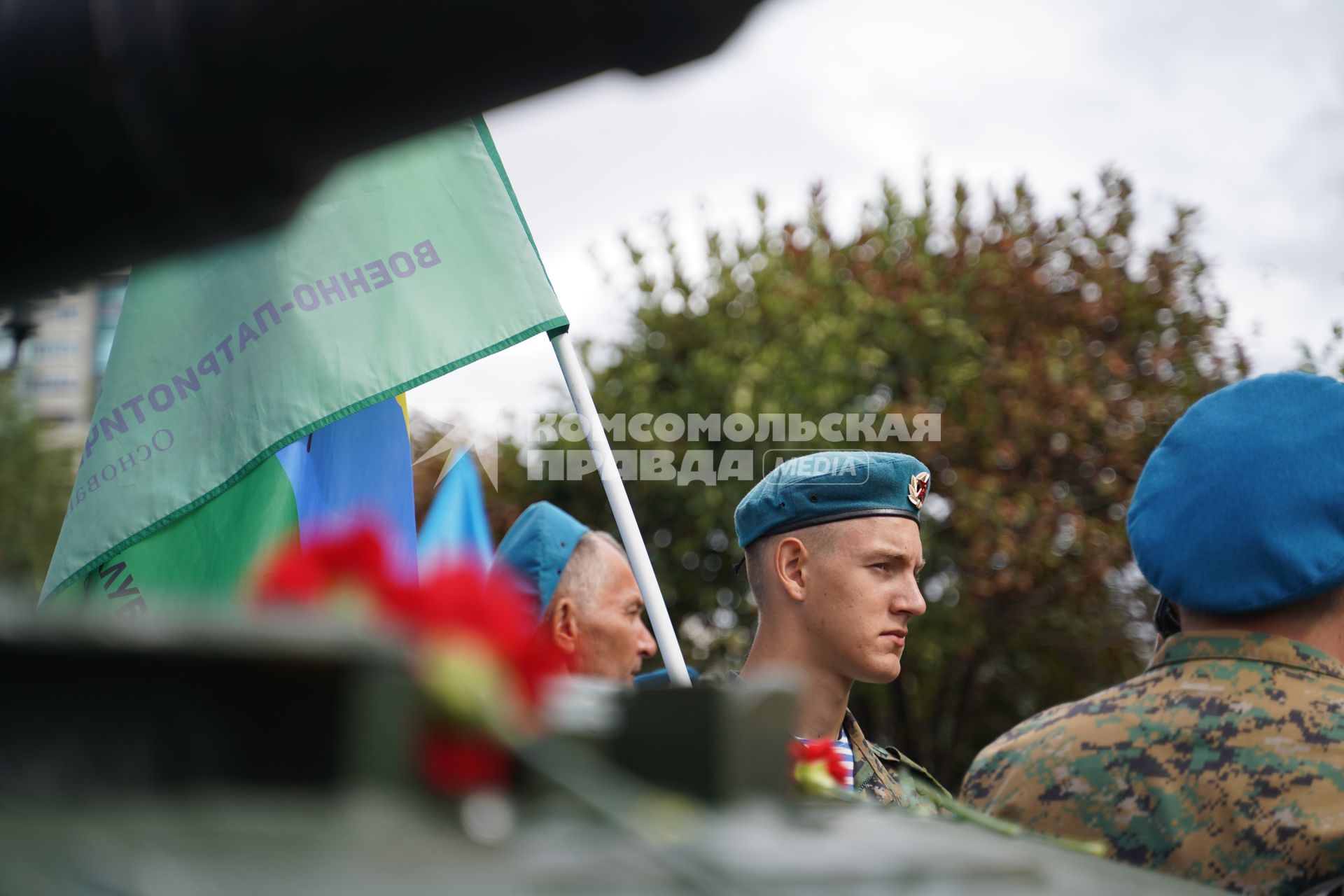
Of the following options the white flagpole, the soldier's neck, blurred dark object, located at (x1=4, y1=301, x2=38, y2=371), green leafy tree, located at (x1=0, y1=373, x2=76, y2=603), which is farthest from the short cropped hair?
green leafy tree, located at (x1=0, y1=373, x2=76, y2=603)

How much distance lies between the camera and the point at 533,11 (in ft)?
3.03

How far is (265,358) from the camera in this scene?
12.7 ft

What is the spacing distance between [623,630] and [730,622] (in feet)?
17.5

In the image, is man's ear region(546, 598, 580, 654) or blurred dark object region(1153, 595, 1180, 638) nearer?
blurred dark object region(1153, 595, 1180, 638)

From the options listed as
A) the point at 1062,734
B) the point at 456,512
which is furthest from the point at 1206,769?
the point at 456,512

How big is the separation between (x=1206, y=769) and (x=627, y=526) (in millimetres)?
1889

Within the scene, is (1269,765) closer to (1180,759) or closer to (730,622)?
(1180,759)

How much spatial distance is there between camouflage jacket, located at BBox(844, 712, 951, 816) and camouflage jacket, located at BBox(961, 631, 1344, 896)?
0.98 metres

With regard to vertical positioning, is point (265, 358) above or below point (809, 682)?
above

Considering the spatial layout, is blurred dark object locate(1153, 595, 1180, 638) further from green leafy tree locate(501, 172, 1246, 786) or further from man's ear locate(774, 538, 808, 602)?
green leafy tree locate(501, 172, 1246, 786)

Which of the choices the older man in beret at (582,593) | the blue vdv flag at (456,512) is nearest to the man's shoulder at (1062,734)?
the older man in beret at (582,593)

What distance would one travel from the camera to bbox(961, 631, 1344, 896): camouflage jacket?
2.12 m

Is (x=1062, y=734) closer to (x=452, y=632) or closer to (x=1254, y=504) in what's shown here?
(x=1254, y=504)

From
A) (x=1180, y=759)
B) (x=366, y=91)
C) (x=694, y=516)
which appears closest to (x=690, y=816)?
(x=366, y=91)
